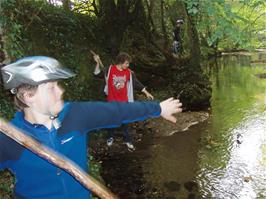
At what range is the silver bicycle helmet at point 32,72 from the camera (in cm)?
207

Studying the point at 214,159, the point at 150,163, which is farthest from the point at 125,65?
the point at 214,159

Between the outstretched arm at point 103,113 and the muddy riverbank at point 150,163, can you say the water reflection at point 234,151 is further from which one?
the outstretched arm at point 103,113

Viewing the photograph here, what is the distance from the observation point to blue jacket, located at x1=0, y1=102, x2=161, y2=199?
210cm

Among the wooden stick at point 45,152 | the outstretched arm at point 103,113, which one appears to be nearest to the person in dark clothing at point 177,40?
the outstretched arm at point 103,113

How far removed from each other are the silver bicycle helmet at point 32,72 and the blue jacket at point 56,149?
0.76 ft

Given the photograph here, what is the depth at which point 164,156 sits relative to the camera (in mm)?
8688

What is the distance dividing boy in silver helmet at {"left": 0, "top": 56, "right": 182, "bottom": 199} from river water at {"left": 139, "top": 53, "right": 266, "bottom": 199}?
4.60m

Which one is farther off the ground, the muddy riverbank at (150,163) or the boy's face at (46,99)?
the boy's face at (46,99)

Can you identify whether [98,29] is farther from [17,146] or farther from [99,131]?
[17,146]

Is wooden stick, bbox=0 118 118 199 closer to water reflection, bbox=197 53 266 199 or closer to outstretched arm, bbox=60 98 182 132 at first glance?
outstretched arm, bbox=60 98 182 132

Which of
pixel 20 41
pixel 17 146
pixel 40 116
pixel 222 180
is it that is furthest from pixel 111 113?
pixel 20 41

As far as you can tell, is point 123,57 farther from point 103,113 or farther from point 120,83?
point 103,113

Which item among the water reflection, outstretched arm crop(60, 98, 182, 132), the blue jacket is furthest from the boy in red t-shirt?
the blue jacket

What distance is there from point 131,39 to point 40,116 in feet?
34.7
